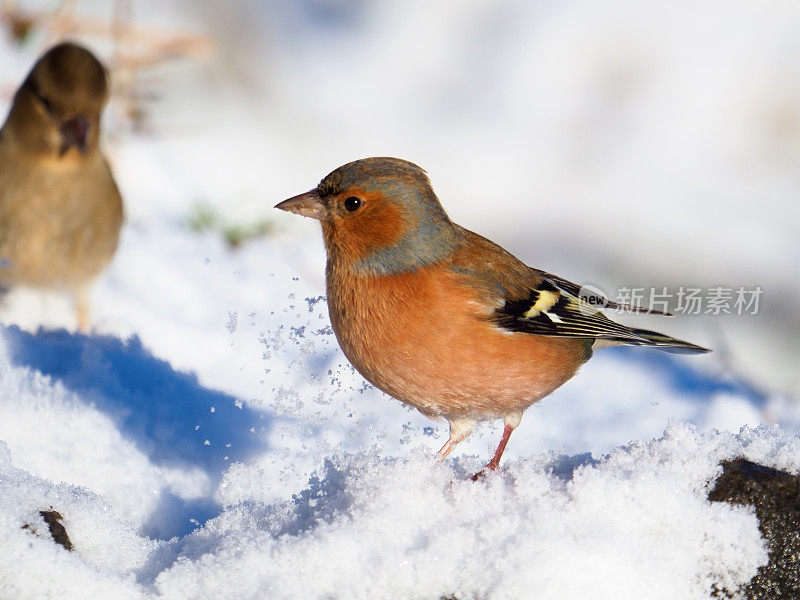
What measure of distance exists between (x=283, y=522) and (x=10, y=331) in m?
1.52

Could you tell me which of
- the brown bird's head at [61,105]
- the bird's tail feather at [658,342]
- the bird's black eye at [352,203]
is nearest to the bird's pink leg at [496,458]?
the bird's tail feather at [658,342]

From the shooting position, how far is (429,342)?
6.41 ft

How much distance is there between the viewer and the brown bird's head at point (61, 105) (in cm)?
208

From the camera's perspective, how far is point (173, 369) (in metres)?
2.93

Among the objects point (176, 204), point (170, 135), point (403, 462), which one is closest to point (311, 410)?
point (403, 462)

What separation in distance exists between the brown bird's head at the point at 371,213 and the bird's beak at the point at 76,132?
0.67m

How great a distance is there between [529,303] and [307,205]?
2.20 feet

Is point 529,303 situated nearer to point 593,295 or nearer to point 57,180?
point 593,295

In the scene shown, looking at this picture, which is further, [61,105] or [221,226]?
[221,226]

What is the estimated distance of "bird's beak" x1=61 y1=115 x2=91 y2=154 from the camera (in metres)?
2.19

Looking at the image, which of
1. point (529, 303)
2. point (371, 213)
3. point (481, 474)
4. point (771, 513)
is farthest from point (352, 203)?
point (771, 513)

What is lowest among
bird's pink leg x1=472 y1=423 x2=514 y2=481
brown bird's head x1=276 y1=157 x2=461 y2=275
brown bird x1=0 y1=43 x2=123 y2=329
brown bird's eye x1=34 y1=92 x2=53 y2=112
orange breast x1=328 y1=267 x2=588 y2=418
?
bird's pink leg x1=472 y1=423 x2=514 y2=481
